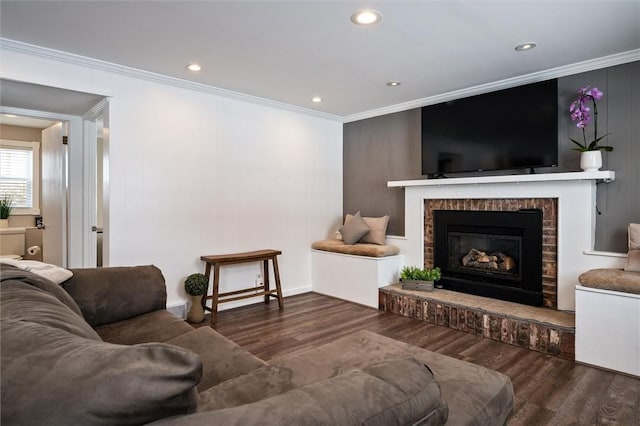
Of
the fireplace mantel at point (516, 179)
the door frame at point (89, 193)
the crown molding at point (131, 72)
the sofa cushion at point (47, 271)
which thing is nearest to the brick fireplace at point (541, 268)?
the fireplace mantel at point (516, 179)

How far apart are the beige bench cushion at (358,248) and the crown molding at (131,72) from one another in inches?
69.7

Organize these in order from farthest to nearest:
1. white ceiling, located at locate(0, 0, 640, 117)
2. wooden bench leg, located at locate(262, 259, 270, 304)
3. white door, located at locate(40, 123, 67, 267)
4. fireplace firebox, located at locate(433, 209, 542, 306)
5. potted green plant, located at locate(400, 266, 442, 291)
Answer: wooden bench leg, located at locate(262, 259, 270, 304)
white door, located at locate(40, 123, 67, 267)
potted green plant, located at locate(400, 266, 442, 291)
fireplace firebox, located at locate(433, 209, 542, 306)
white ceiling, located at locate(0, 0, 640, 117)

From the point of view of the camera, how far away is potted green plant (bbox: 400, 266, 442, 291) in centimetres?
404

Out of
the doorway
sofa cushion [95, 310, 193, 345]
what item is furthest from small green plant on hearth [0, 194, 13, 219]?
sofa cushion [95, 310, 193, 345]

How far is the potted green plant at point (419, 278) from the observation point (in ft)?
13.3

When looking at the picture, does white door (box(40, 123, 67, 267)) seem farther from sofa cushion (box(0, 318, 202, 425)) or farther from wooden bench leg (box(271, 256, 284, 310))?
sofa cushion (box(0, 318, 202, 425))

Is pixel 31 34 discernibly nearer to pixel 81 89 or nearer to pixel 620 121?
pixel 81 89

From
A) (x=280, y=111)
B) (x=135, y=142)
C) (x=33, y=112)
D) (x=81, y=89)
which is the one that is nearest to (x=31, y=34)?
(x=81, y=89)

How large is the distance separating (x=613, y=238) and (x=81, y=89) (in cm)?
478

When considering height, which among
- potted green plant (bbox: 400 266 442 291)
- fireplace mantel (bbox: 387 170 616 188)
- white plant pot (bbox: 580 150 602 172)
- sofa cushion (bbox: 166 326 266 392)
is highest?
white plant pot (bbox: 580 150 602 172)

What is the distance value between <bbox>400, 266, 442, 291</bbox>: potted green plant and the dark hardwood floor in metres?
0.39

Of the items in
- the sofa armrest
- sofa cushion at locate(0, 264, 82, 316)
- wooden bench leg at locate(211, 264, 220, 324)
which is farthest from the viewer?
wooden bench leg at locate(211, 264, 220, 324)

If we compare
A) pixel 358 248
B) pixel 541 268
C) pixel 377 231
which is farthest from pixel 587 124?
pixel 358 248

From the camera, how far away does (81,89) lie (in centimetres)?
322
